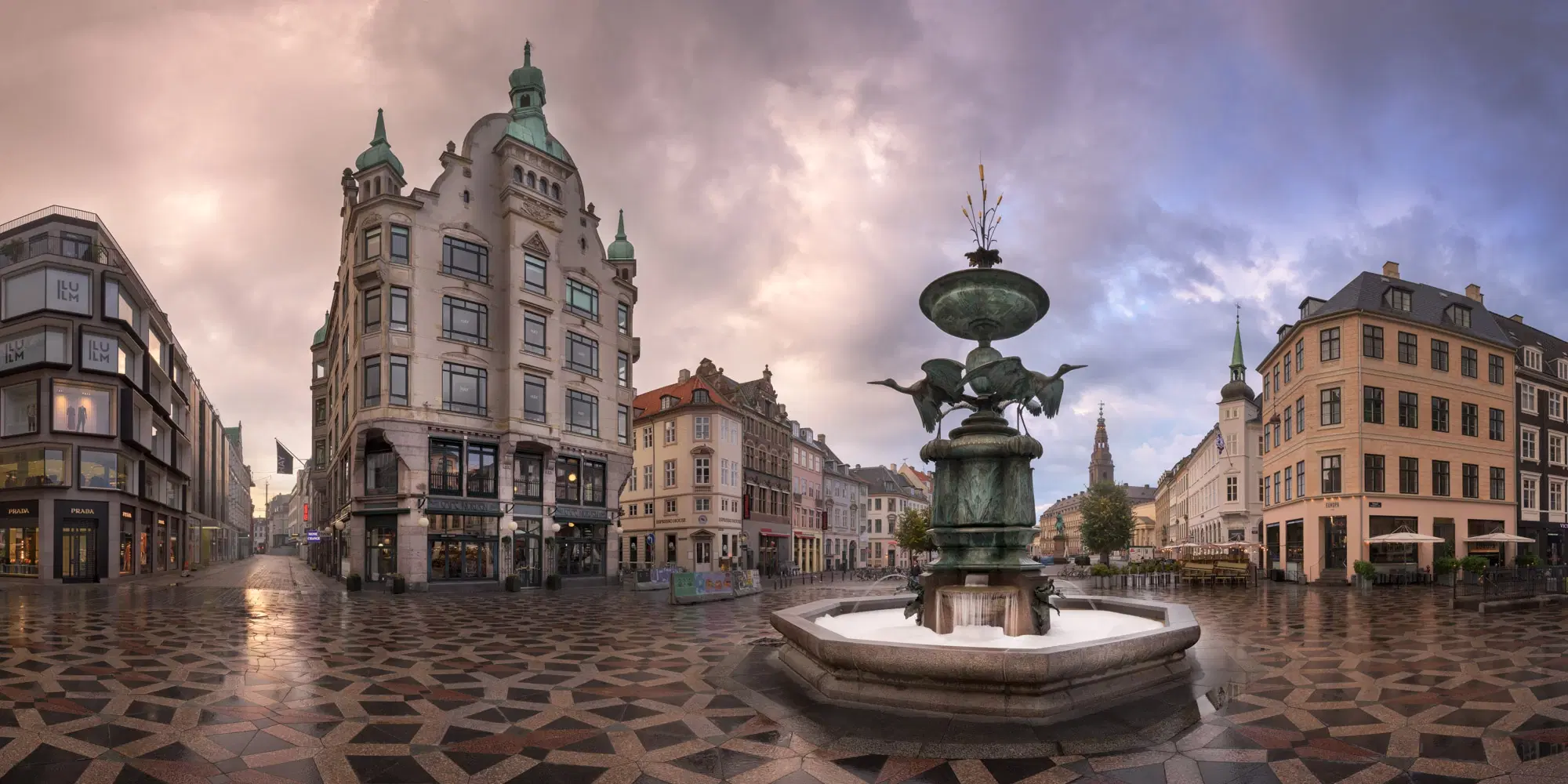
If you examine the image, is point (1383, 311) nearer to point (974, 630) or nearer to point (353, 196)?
point (974, 630)

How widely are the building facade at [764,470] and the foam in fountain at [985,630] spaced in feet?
158

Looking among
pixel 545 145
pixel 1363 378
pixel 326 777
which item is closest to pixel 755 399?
pixel 545 145

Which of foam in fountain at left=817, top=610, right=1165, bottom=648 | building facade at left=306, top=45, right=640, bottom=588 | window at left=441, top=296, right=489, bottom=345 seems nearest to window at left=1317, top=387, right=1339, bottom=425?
foam in fountain at left=817, top=610, right=1165, bottom=648

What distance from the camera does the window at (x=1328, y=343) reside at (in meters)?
41.5

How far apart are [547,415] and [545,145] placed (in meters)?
13.2

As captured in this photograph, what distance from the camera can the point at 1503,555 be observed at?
143 feet

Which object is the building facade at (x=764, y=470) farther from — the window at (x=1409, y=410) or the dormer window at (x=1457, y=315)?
the dormer window at (x=1457, y=315)

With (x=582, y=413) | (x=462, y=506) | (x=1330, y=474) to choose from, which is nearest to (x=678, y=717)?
(x=462, y=506)

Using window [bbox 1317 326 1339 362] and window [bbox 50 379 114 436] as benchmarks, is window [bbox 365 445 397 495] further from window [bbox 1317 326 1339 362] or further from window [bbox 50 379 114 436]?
window [bbox 1317 326 1339 362]

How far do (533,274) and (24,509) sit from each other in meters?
27.2

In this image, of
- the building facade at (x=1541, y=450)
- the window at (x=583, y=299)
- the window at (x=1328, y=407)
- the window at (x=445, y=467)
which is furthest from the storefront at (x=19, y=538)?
the building facade at (x=1541, y=450)

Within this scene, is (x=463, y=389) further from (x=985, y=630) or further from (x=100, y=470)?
(x=985, y=630)

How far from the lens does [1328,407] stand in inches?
A: 1647

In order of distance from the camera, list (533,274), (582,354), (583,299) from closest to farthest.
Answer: (533,274) < (582,354) < (583,299)
